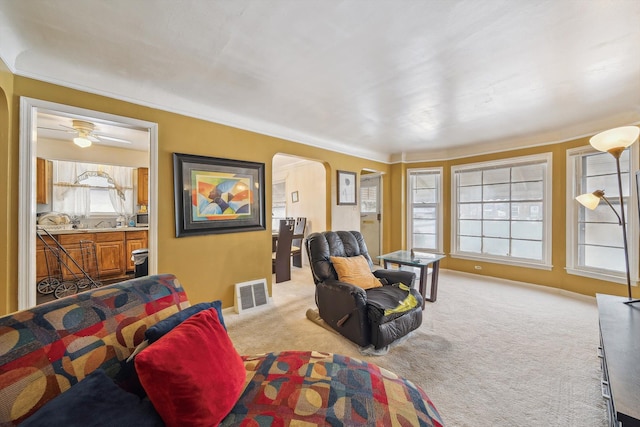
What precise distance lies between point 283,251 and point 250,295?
1.34 metres

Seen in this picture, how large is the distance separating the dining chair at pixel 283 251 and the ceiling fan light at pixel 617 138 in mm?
3713

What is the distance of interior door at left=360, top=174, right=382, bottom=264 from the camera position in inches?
214

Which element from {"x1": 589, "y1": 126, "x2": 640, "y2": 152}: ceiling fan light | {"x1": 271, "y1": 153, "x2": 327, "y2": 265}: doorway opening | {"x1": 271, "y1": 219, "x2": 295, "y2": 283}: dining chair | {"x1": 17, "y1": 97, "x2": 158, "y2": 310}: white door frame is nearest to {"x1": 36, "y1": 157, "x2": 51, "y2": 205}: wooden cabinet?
{"x1": 17, "y1": 97, "x2": 158, "y2": 310}: white door frame

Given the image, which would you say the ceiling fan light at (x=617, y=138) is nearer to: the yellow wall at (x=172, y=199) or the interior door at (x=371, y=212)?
the yellow wall at (x=172, y=199)

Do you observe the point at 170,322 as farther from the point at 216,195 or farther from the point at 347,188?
the point at 347,188

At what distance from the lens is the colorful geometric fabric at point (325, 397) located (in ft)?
3.20

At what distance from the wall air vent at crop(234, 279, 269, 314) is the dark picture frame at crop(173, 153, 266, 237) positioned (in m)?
0.71

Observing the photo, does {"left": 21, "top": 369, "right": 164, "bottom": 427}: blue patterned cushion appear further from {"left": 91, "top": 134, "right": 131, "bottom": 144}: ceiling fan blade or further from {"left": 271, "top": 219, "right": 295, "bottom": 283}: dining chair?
{"left": 91, "top": 134, "right": 131, "bottom": 144}: ceiling fan blade

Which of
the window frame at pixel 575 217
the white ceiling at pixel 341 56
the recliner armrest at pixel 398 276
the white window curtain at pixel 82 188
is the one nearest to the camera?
the white ceiling at pixel 341 56

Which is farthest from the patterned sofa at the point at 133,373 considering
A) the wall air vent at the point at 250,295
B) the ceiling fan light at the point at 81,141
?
the ceiling fan light at the point at 81,141

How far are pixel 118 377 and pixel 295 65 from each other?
87.0 inches

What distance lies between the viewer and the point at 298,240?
18.6ft

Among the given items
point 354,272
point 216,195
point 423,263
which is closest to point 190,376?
point 354,272

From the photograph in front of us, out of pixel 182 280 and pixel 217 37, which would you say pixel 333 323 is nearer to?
pixel 182 280
